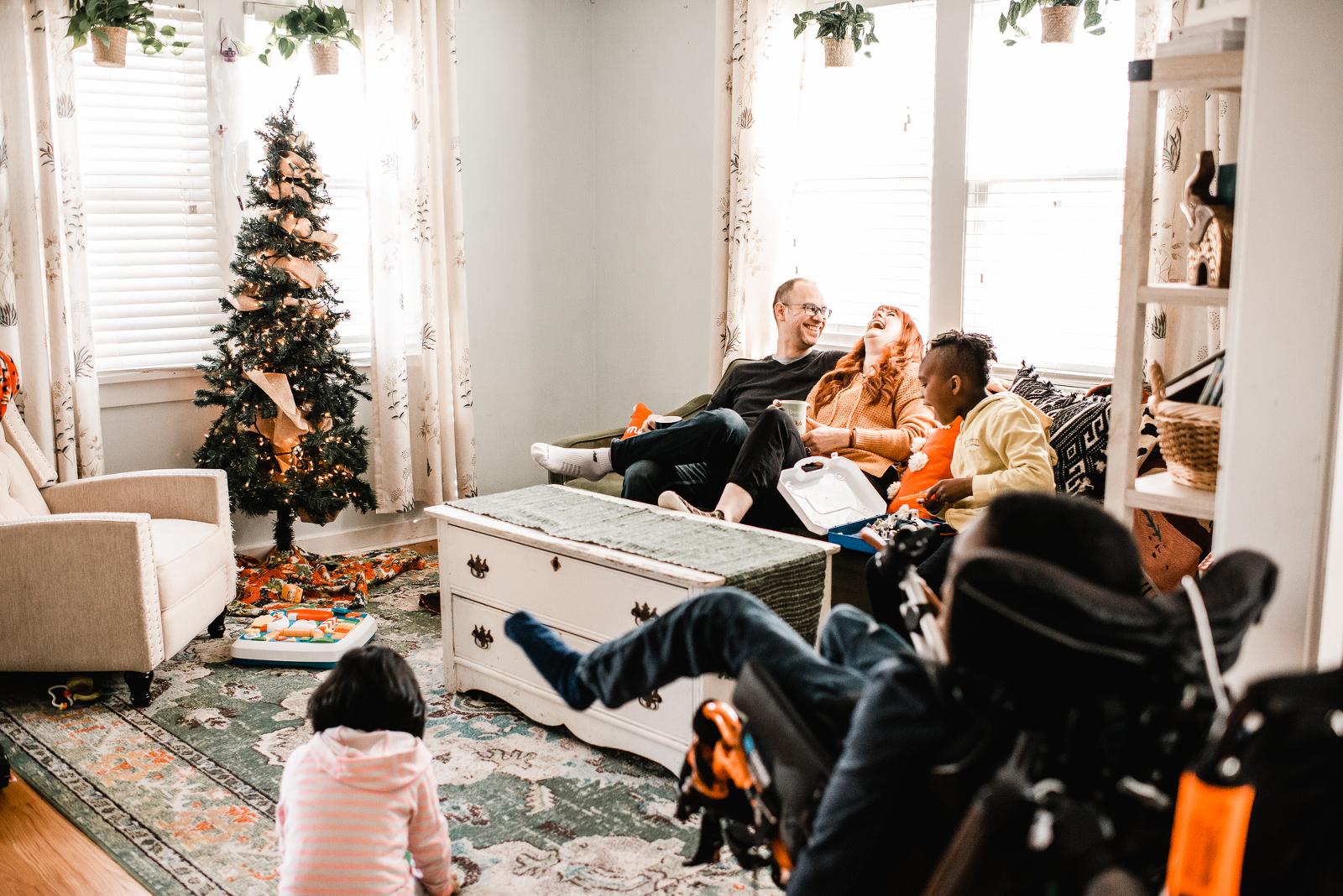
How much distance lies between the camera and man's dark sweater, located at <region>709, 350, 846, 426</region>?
3.97 metres

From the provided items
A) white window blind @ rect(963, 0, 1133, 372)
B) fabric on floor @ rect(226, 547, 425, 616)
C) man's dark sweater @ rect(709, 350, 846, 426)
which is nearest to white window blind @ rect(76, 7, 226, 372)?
fabric on floor @ rect(226, 547, 425, 616)

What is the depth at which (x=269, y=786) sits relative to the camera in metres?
2.42

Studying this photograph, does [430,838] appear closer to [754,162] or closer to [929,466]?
[929,466]

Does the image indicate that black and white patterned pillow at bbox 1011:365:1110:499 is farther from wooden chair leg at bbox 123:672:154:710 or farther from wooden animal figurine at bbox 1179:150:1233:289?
wooden chair leg at bbox 123:672:154:710

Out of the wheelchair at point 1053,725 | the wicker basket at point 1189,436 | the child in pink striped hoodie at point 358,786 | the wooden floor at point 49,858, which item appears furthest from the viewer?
the wooden floor at point 49,858

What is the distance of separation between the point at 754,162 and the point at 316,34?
5.60 feet

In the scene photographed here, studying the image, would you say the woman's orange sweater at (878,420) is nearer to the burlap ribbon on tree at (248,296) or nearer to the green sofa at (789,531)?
the green sofa at (789,531)

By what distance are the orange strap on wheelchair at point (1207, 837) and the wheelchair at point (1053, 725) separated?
0.02m

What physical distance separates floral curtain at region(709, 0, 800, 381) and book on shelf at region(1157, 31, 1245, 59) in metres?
2.56

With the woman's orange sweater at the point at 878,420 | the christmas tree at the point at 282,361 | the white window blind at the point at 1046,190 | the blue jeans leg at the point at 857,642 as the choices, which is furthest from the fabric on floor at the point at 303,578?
the blue jeans leg at the point at 857,642

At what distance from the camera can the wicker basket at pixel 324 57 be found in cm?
389

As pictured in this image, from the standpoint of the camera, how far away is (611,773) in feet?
8.06

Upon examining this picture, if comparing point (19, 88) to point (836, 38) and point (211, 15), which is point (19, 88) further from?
point (836, 38)

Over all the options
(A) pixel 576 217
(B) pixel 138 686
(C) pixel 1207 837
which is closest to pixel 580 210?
(A) pixel 576 217
